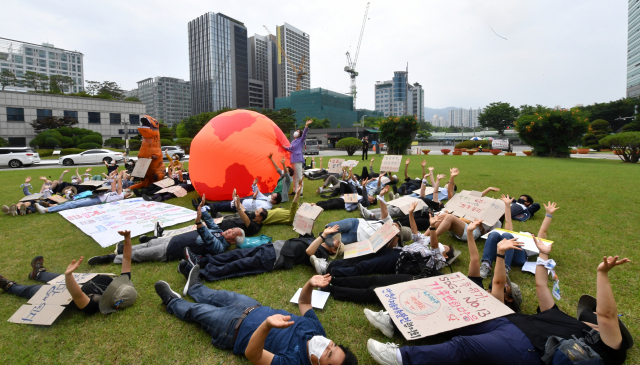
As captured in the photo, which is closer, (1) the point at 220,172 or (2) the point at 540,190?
(1) the point at 220,172

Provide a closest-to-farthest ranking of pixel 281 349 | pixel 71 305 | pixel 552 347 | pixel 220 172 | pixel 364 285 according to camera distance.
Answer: pixel 552 347
pixel 281 349
pixel 71 305
pixel 364 285
pixel 220 172

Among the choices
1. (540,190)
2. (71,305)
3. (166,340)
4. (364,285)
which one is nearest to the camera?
(166,340)

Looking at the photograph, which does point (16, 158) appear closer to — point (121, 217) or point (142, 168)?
point (142, 168)

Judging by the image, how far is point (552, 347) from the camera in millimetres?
2479

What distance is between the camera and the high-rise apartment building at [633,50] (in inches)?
2758

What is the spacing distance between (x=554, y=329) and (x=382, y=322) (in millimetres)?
1586

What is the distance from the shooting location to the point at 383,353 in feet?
8.87

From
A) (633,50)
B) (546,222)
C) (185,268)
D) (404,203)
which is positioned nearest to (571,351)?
(546,222)

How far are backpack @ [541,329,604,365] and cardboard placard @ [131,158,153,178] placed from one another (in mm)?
11949

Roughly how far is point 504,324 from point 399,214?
15.0 feet

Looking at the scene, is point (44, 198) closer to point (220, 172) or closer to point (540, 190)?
point (220, 172)

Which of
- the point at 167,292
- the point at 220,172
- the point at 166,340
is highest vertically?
the point at 220,172

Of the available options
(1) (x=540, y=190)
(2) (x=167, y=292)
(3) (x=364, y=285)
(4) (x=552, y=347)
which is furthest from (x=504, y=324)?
(1) (x=540, y=190)

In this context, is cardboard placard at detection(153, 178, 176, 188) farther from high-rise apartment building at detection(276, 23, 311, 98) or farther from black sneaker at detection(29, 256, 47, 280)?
high-rise apartment building at detection(276, 23, 311, 98)
